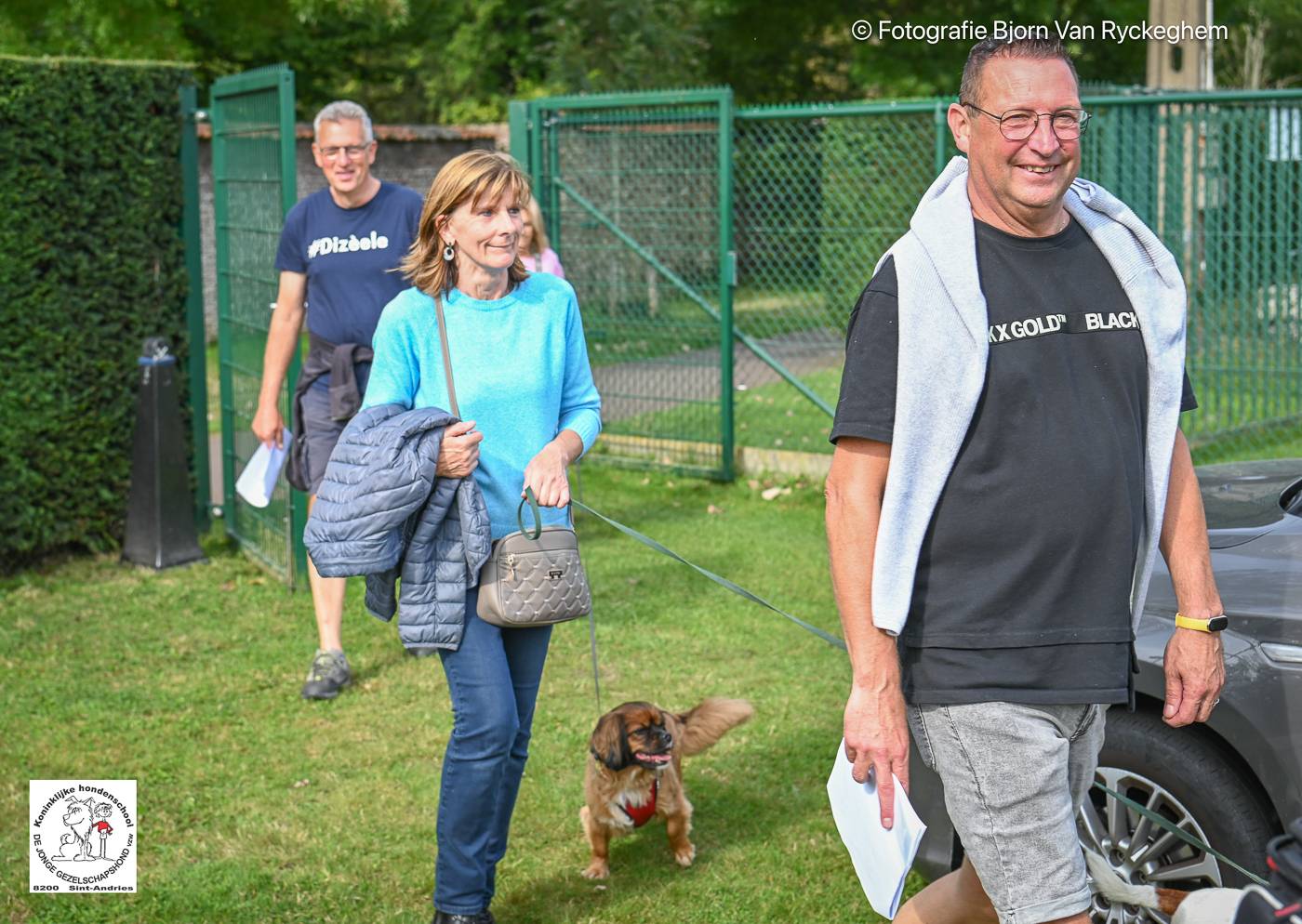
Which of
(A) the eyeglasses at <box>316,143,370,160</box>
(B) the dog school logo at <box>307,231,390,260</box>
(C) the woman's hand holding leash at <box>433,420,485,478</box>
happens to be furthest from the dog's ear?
(A) the eyeglasses at <box>316,143,370,160</box>

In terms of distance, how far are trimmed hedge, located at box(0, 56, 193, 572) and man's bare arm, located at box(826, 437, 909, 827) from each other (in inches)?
247

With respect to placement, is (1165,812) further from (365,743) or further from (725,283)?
(725,283)

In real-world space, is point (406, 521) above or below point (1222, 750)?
above

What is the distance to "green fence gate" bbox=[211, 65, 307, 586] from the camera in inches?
297

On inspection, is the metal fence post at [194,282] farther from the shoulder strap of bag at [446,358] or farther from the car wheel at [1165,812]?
the car wheel at [1165,812]

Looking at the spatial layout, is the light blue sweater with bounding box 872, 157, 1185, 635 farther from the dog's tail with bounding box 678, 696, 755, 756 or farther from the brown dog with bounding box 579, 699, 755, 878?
the dog's tail with bounding box 678, 696, 755, 756

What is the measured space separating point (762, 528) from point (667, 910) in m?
4.96

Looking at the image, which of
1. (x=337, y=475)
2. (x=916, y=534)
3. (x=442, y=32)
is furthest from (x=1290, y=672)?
(x=442, y=32)

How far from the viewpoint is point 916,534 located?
2.84 m

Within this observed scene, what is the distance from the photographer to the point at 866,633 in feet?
9.38

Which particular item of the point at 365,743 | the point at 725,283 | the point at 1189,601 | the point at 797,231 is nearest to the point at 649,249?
the point at 725,283

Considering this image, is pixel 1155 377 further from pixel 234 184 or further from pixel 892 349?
pixel 234 184

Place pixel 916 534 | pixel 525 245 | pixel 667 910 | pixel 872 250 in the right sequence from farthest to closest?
pixel 872 250 → pixel 525 245 → pixel 667 910 → pixel 916 534

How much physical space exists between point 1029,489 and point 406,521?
173 centimetres
